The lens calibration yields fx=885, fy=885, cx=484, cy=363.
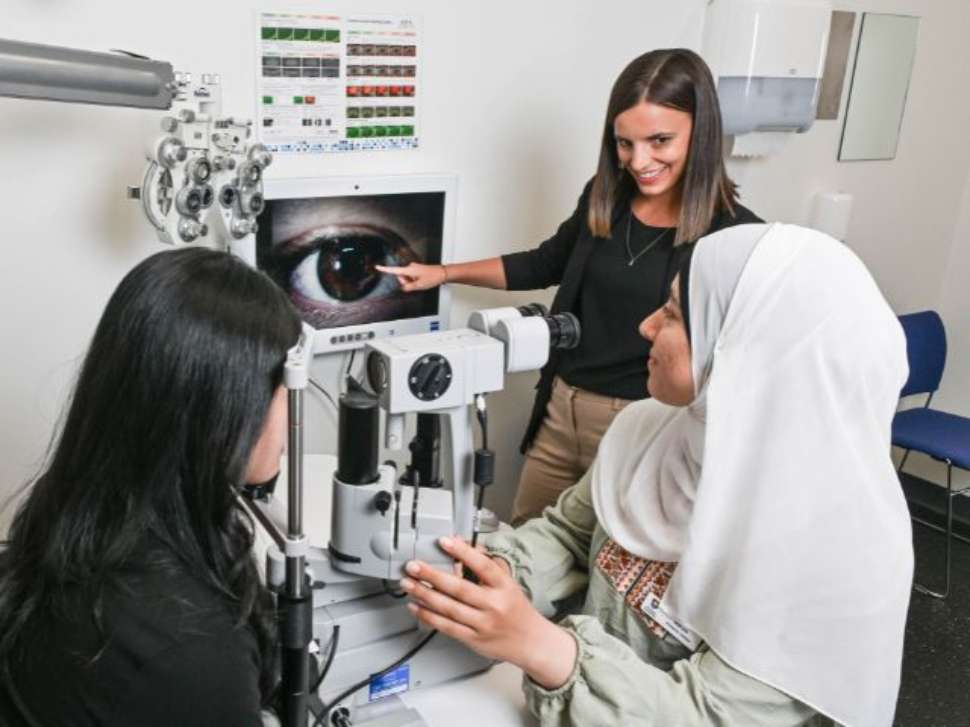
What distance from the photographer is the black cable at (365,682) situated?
1.03m

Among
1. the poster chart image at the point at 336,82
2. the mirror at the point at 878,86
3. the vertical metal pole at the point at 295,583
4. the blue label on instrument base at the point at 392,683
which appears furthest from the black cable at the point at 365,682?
the mirror at the point at 878,86

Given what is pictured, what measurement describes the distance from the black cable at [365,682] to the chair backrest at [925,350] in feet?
8.31

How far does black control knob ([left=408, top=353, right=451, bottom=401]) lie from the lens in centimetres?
99

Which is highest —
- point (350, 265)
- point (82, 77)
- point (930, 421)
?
point (82, 77)

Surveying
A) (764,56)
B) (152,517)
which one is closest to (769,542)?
(152,517)

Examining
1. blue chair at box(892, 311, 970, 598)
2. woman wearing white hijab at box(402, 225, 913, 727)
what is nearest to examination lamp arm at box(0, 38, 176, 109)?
woman wearing white hijab at box(402, 225, 913, 727)

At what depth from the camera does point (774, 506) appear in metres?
1.01

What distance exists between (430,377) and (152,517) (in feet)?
1.07

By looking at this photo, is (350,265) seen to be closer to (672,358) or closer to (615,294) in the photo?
(615,294)

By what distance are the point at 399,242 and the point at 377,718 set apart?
1.26 meters

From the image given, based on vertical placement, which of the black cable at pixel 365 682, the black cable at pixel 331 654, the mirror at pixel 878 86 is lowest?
the black cable at pixel 365 682

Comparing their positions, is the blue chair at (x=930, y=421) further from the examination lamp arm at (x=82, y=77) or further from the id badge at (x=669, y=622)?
the examination lamp arm at (x=82, y=77)

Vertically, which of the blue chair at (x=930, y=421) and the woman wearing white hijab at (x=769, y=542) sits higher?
the woman wearing white hijab at (x=769, y=542)

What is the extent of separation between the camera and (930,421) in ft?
9.80
